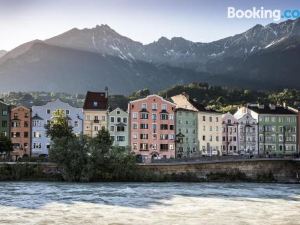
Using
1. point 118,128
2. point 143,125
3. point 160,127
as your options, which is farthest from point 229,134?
point 118,128

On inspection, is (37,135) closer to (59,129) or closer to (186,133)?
(59,129)

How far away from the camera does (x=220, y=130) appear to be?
129375 mm

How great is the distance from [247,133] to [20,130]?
2176 inches

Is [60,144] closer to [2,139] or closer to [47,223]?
[2,139]

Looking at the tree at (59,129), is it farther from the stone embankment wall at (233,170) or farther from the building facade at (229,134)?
the building facade at (229,134)

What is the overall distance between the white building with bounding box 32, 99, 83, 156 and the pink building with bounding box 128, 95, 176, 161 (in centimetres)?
1163

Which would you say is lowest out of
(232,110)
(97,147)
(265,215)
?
(265,215)

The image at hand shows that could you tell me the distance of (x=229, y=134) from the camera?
132m

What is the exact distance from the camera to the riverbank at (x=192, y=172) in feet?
289

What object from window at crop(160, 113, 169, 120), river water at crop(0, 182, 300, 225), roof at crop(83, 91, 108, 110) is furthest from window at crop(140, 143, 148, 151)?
river water at crop(0, 182, 300, 225)

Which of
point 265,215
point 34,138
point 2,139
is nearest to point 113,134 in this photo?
point 34,138

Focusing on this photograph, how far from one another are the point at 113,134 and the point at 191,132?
1886cm

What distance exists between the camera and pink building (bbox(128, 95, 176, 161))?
118m

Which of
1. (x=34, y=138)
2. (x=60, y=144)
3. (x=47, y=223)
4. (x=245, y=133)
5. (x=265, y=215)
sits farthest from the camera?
(x=245, y=133)
